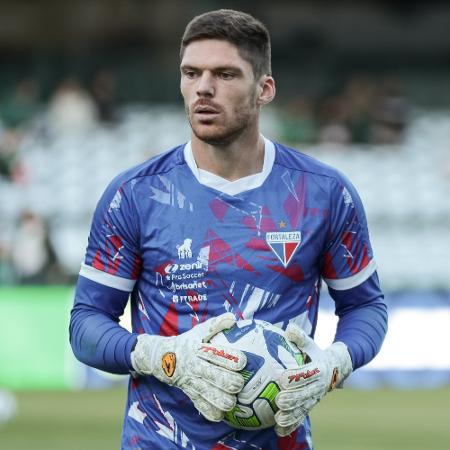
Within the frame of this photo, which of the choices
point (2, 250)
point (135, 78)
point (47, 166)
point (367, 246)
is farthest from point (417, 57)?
point (367, 246)

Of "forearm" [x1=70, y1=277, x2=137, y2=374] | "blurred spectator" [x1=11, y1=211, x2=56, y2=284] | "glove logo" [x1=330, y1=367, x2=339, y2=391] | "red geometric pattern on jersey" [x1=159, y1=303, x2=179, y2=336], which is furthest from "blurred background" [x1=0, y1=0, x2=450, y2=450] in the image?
"glove logo" [x1=330, y1=367, x2=339, y2=391]

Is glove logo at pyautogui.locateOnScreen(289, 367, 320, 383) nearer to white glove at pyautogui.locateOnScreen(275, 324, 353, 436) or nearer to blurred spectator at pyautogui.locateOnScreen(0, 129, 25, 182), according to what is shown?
white glove at pyautogui.locateOnScreen(275, 324, 353, 436)

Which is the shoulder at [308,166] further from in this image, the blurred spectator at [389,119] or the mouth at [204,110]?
the blurred spectator at [389,119]

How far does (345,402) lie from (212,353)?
941cm

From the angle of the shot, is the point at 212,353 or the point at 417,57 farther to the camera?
the point at 417,57

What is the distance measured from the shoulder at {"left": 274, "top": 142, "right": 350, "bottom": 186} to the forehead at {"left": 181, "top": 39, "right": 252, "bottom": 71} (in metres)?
0.45

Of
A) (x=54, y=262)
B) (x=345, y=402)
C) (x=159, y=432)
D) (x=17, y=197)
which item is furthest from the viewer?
(x=17, y=197)

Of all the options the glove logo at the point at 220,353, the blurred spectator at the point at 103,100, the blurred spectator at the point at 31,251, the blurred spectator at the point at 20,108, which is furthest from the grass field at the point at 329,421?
the blurred spectator at the point at 103,100

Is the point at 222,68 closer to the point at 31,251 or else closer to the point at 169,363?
the point at 169,363

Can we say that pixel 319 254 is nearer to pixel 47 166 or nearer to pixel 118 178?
pixel 118 178

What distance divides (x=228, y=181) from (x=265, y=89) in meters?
0.40

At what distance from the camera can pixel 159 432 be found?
4559 mm

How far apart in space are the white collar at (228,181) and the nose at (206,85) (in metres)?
0.35

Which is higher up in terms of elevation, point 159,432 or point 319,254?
point 319,254
